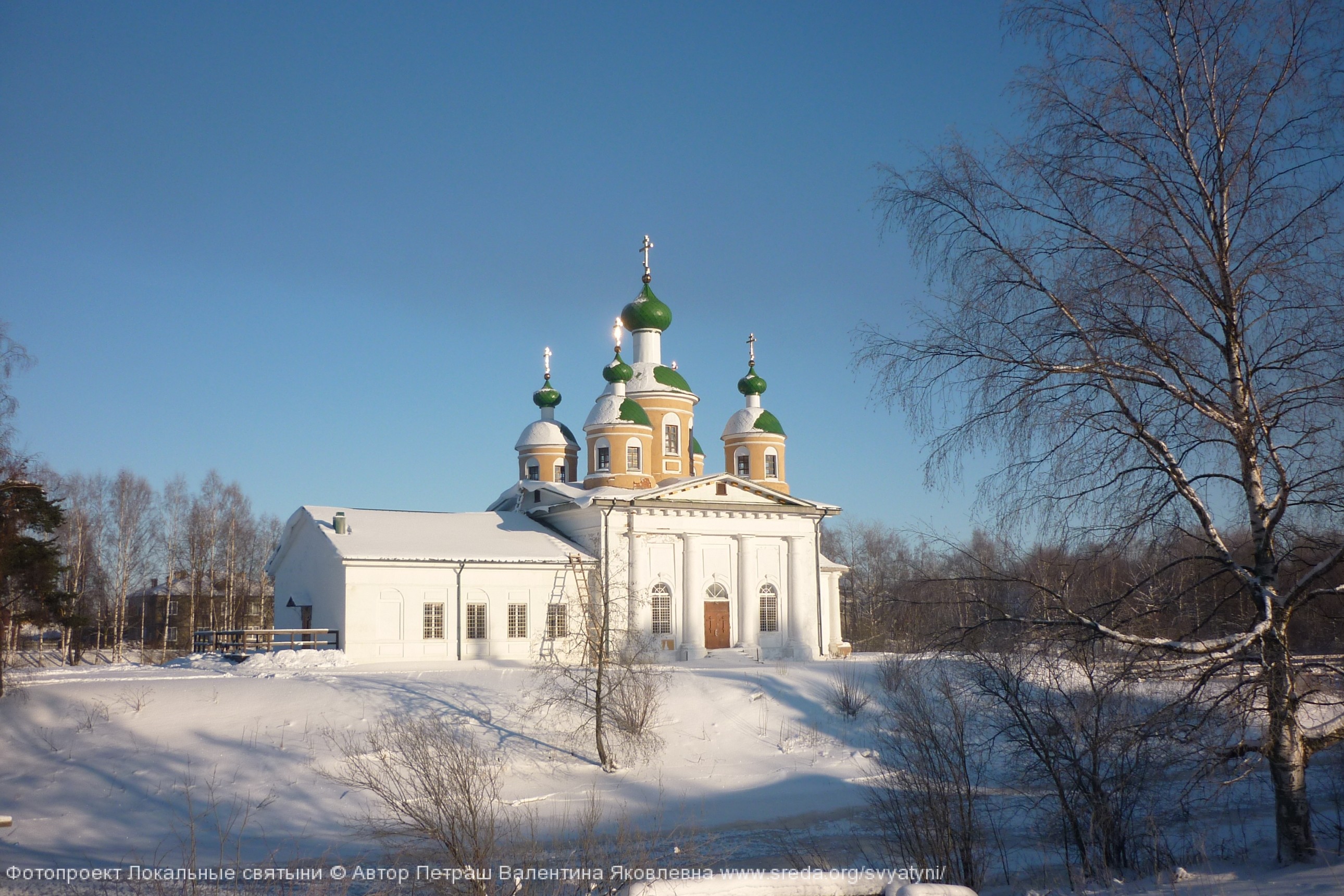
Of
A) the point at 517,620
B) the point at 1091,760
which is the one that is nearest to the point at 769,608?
the point at 517,620

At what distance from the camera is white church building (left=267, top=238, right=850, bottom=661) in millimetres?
28859

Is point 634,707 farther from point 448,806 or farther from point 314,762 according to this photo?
point 448,806

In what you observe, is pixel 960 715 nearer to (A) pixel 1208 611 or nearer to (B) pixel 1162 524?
(A) pixel 1208 611

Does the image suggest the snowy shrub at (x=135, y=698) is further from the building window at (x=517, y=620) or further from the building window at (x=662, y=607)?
the building window at (x=662, y=607)

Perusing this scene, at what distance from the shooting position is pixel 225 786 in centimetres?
1681

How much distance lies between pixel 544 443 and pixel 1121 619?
31454 millimetres

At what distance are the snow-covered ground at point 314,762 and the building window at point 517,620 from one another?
5.14m

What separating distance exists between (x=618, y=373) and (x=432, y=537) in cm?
933

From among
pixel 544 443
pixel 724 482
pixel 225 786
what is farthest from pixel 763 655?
pixel 225 786

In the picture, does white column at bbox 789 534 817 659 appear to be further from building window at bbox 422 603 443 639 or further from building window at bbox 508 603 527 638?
building window at bbox 422 603 443 639

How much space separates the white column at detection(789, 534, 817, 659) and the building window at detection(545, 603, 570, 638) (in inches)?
276

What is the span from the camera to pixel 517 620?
A: 30.5 metres

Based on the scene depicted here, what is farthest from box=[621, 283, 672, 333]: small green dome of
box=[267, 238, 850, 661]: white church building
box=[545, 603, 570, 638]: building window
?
box=[545, 603, 570, 638]: building window

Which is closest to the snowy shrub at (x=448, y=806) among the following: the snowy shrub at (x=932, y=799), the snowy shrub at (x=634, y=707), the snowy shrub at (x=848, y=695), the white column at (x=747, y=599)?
the snowy shrub at (x=932, y=799)
